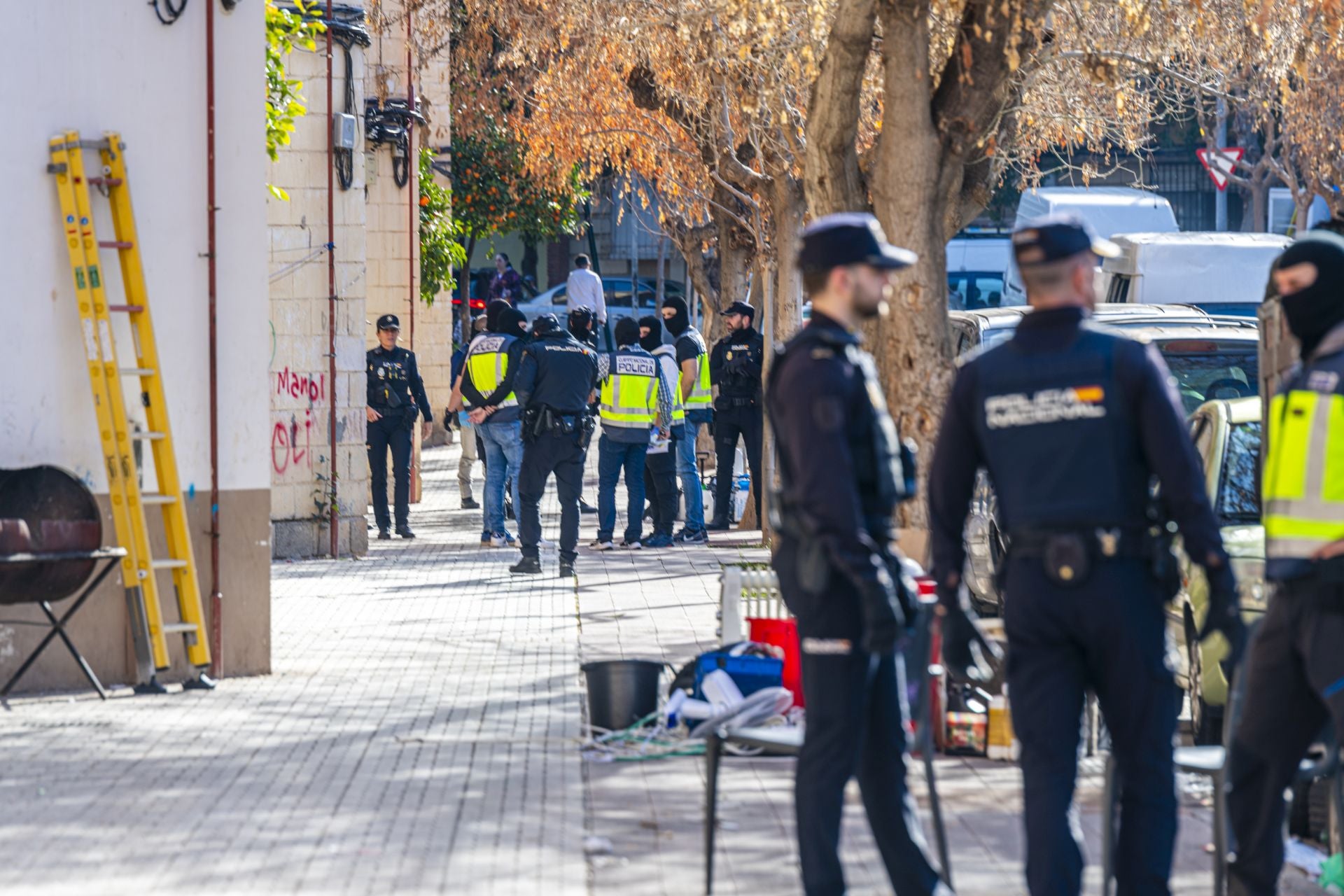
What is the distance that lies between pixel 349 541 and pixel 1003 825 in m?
9.93

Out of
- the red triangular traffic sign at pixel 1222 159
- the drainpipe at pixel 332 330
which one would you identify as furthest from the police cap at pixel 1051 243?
the red triangular traffic sign at pixel 1222 159

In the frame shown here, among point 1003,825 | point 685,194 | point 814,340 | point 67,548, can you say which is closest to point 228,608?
point 67,548

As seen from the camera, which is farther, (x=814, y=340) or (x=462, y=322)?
(x=462, y=322)

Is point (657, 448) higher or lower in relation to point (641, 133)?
lower

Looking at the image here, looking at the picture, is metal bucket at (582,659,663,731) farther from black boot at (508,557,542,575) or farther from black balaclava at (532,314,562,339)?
black balaclava at (532,314,562,339)

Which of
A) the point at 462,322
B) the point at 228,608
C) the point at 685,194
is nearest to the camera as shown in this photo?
the point at 228,608

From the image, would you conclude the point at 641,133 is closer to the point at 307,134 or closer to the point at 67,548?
the point at 307,134

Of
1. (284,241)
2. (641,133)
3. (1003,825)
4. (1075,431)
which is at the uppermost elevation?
(641,133)

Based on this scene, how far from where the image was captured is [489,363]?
1595cm

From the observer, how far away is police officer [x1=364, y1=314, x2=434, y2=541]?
55.8 ft

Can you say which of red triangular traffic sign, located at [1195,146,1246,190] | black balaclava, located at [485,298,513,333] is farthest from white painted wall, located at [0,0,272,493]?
red triangular traffic sign, located at [1195,146,1246,190]

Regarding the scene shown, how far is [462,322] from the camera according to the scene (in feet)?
119

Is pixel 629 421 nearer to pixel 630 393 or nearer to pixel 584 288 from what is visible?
pixel 630 393

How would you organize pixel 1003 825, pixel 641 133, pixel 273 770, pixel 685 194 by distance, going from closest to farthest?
1. pixel 1003 825
2. pixel 273 770
3. pixel 641 133
4. pixel 685 194
